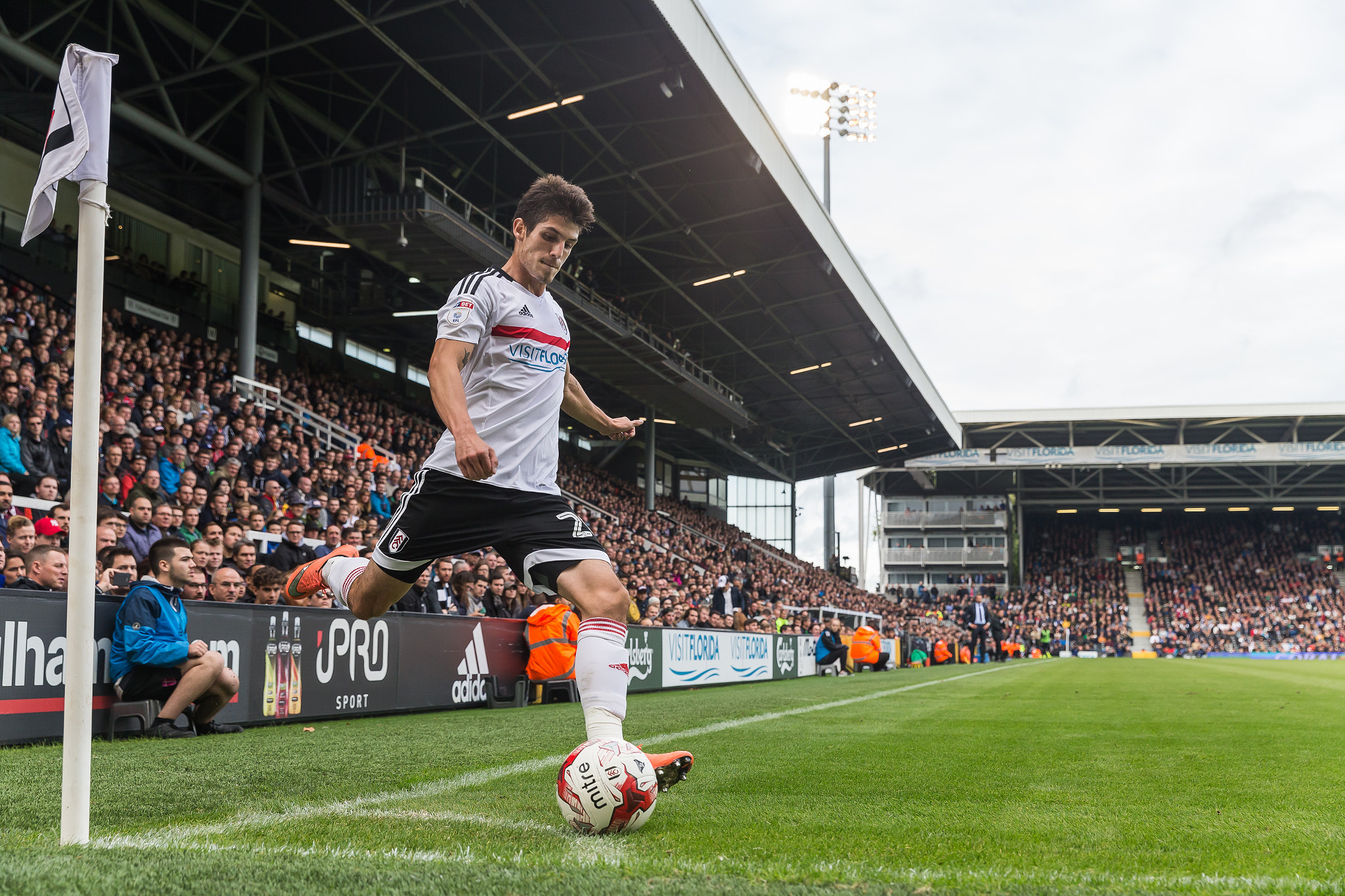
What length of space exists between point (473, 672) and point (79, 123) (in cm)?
863

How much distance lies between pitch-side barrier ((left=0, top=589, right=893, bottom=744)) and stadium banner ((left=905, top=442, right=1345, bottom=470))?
4239 cm

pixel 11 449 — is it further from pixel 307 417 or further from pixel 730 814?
pixel 307 417

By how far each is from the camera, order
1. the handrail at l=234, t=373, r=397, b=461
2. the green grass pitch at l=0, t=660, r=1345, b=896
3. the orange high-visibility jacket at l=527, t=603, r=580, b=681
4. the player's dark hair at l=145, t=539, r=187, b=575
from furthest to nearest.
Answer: the handrail at l=234, t=373, r=397, b=461 → the orange high-visibility jacket at l=527, t=603, r=580, b=681 → the player's dark hair at l=145, t=539, r=187, b=575 → the green grass pitch at l=0, t=660, r=1345, b=896

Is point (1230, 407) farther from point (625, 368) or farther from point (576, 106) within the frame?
point (576, 106)

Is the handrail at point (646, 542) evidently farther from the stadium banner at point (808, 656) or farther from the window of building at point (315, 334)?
the window of building at point (315, 334)

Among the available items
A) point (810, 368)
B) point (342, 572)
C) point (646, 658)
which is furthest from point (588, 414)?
point (810, 368)

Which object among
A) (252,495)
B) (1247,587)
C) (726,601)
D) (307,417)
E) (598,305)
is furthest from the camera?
(1247,587)

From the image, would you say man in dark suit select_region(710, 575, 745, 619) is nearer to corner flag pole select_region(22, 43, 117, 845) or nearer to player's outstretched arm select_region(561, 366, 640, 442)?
player's outstretched arm select_region(561, 366, 640, 442)

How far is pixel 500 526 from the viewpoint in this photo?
3873mm

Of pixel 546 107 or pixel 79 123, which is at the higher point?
pixel 546 107

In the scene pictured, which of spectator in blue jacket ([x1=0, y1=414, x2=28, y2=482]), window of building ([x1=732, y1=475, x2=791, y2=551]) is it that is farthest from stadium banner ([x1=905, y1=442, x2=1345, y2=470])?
spectator in blue jacket ([x1=0, y1=414, x2=28, y2=482])

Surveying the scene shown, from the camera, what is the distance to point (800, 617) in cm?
3378

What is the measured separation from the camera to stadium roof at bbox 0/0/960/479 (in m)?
17.6

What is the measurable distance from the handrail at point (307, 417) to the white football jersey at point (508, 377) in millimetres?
15292
